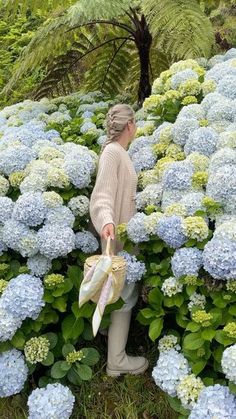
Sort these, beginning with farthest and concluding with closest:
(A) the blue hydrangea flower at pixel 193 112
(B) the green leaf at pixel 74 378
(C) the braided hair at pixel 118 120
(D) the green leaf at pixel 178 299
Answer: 1. (A) the blue hydrangea flower at pixel 193 112
2. (C) the braided hair at pixel 118 120
3. (B) the green leaf at pixel 74 378
4. (D) the green leaf at pixel 178 299

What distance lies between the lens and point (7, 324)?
8.02ft

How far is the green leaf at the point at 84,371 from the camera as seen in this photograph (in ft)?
8.21

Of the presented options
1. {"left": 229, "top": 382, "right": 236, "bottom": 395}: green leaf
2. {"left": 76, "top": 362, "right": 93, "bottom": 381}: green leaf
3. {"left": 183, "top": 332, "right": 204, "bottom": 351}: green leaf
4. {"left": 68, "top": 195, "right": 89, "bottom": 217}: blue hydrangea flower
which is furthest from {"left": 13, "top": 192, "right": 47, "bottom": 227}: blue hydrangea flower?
{"left": 229, "top": 382, "right": 236, "bottom": 395}: green leaf

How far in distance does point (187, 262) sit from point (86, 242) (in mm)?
677

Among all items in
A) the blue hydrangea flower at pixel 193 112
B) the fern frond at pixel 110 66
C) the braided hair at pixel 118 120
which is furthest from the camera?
the fern frond at pixel 110 66

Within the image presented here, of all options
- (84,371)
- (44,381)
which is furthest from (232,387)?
(44,381)

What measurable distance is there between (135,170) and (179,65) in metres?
0.94

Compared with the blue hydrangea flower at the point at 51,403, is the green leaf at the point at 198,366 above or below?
above

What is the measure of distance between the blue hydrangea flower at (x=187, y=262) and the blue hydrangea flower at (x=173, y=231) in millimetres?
62

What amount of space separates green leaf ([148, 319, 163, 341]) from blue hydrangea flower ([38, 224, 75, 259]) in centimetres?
54

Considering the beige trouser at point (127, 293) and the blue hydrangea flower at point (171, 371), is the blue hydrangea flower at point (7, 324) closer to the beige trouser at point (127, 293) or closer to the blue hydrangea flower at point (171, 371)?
the beige trouser at point (127, 293)

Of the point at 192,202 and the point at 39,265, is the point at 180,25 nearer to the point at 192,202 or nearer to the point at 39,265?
the point at 192,202

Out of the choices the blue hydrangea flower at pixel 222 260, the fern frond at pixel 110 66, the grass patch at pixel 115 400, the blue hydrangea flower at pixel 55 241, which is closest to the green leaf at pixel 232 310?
the blue hydrangea flower at pixel 222 260

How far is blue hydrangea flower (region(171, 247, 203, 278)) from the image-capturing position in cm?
232
